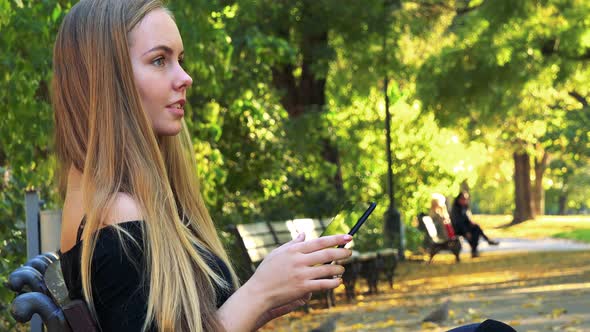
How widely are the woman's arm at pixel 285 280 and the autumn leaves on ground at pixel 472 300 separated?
29.0 ft

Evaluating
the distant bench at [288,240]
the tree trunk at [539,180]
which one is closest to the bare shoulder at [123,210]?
the distant bench at [288,240]

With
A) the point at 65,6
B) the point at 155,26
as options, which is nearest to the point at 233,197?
the point at 65,6

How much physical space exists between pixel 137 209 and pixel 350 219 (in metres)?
0.43

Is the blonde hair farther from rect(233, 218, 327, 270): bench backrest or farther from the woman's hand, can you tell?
the woman's hand

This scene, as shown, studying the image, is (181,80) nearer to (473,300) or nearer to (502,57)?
(473,300)

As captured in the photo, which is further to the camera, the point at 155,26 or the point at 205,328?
the point at 155,26

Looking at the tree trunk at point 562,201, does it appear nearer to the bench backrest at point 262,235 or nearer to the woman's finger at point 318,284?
the bench backrest at point 262,235

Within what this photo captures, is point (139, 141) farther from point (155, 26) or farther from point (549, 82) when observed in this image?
point (549, 82)

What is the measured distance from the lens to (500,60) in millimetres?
22656

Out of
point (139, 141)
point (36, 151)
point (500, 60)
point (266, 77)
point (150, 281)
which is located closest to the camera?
point (150, 281)

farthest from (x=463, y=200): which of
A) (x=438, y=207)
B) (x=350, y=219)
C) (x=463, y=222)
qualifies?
(x=350, y=219)

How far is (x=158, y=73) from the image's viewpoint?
244 centimetres

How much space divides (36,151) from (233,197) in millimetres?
7524

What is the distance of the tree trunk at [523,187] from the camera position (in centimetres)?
5891
